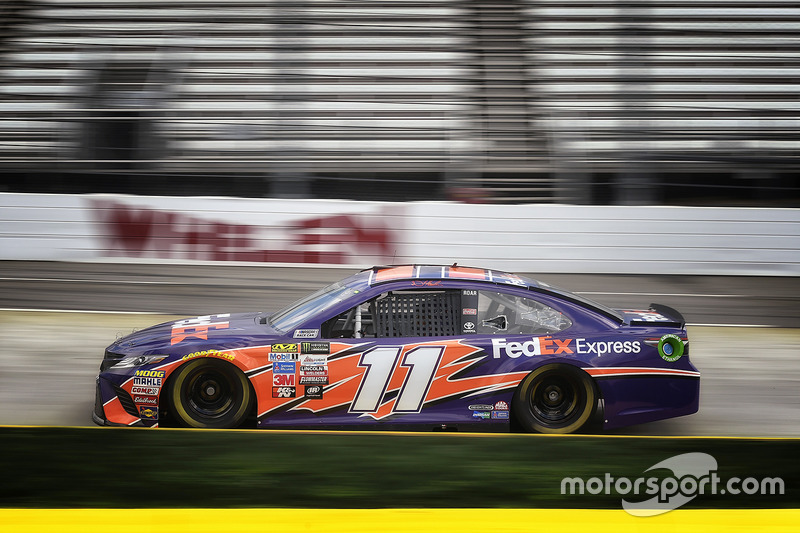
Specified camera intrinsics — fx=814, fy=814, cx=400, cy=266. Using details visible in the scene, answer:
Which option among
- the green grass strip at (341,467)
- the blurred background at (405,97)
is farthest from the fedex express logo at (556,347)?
the blurred background at (405,97)

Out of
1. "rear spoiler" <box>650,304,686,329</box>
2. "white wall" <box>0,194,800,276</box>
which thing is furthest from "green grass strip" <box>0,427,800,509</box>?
"white wall" <box>0,194,800,276</box>

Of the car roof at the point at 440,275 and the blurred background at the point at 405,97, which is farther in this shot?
the blurred background at the point at 405,97

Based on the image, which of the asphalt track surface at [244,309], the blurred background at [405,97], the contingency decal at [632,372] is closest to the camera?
the contingency decal at [632,372]

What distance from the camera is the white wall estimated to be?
1164 centimetres

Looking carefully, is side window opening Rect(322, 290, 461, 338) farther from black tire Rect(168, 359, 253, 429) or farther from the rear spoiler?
the rear spoiler

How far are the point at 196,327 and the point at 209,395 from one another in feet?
1.65

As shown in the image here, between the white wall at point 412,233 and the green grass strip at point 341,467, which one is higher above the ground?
the white wall at point 412,233

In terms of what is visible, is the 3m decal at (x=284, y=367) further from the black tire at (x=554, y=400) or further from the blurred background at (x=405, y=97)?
the blurred background at (x=405, y=97)

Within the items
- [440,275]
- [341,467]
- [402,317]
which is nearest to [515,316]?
[440,275]

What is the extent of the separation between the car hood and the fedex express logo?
1374mm

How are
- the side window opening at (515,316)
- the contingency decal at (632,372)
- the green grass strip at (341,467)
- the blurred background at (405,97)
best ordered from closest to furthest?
the green grass strip at (341,467) < the contingency decal at (632,372) < the side window opening at (515,316) < the blurred background at (405,97)

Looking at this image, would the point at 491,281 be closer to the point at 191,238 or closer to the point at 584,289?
the point at 584,289

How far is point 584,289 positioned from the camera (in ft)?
35.6

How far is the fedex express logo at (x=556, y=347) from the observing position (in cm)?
491
